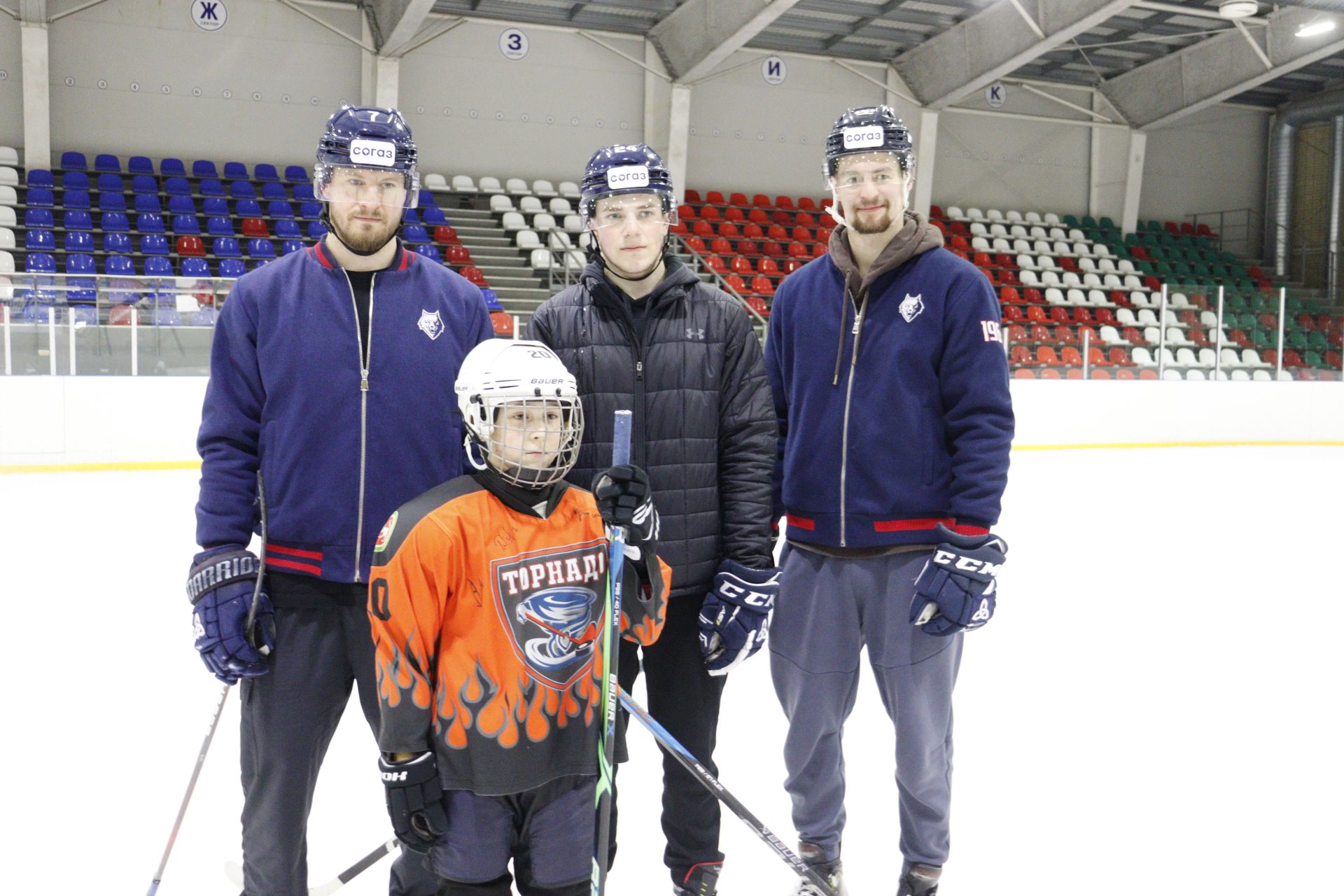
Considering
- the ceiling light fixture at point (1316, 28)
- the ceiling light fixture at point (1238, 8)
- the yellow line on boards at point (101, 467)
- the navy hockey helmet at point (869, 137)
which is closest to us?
the navy hockey helmet at point (869, 137)

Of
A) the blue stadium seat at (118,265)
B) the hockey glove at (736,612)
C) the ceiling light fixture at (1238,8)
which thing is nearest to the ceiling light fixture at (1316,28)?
the ceiling light fixture at (1238,8)

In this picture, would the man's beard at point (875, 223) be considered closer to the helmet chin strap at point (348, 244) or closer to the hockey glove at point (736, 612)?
the hockey glove at point (736, 612)

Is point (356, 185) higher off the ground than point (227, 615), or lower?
higher

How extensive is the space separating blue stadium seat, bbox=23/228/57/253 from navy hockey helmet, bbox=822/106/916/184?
1113cm

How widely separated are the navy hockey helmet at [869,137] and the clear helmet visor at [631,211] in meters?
0.35

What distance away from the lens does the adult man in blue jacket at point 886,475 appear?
220 centimetres

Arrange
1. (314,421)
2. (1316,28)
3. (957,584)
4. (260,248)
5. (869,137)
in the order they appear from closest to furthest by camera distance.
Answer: (314,421), (957,584), (869,137), (260,248), (1316,28)

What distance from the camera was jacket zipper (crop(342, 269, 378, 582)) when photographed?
1966mm

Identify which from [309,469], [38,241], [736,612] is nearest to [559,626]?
[736,612]

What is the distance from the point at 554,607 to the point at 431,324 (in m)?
0.60

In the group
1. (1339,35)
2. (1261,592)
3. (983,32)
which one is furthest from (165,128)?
(1339,35)

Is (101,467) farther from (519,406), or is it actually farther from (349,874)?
(519,406)

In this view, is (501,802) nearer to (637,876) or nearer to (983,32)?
(637,876)

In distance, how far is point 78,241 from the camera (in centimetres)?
1145
